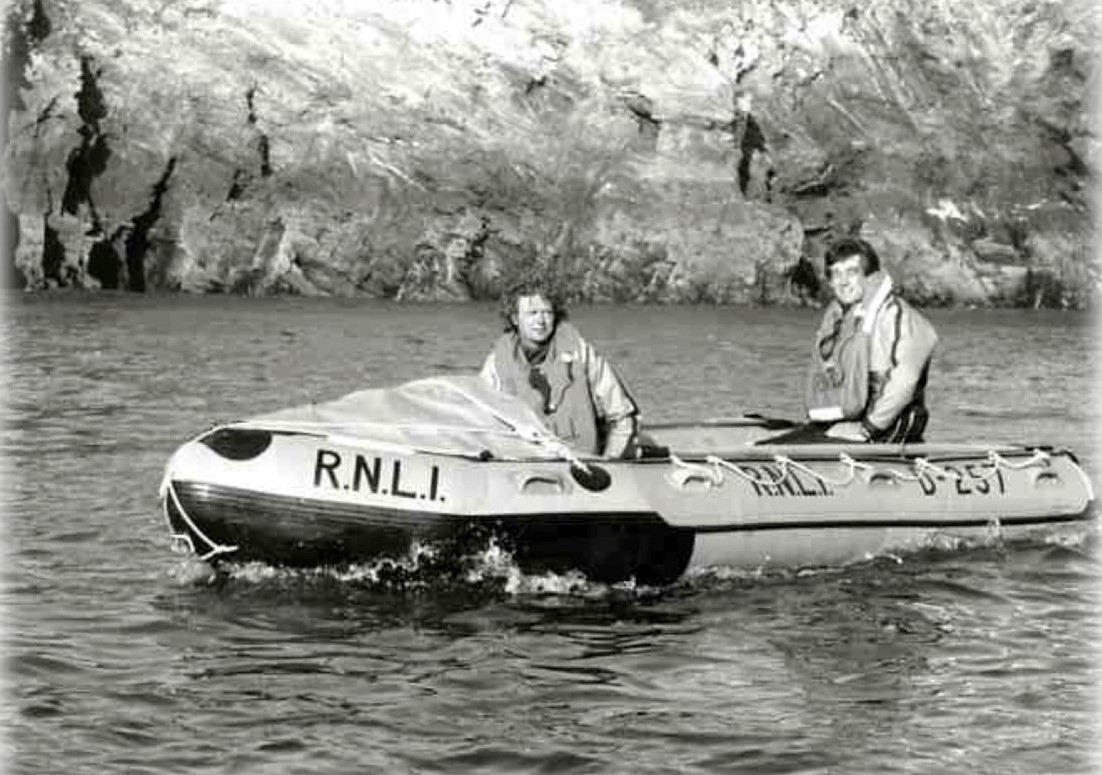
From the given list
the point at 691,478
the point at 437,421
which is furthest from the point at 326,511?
the point at 691,478

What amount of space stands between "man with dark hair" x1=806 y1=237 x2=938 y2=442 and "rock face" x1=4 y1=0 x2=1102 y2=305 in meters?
44.7

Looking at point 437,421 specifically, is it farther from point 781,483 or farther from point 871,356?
point 871,356

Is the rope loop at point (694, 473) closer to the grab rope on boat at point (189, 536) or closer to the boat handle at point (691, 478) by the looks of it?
the boat handle at point (691, 478)

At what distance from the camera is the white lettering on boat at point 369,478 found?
362 inches

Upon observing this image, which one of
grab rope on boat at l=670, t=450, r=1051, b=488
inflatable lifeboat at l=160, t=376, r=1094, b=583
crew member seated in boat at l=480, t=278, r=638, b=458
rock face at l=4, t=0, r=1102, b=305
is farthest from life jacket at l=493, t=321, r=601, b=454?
rock face at l=4, t=0, r=1102, b=305

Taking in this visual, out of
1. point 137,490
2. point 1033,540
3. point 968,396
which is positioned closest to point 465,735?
point 1033,540

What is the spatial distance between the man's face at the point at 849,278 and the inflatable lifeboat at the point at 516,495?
38.0 inches

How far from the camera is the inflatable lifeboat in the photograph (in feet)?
30.1

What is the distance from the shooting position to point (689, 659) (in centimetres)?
832

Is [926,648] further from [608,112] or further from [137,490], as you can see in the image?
[608,112]

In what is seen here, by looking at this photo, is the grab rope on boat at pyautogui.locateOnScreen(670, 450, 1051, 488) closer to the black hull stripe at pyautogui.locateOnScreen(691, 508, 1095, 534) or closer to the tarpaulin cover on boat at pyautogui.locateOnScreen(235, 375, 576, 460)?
the black hull stripe at pyautogui.locateOnScreen(691, 508, 1095, 534)

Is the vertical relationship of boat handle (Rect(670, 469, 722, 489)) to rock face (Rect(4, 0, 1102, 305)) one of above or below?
below

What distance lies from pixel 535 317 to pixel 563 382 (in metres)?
0.45

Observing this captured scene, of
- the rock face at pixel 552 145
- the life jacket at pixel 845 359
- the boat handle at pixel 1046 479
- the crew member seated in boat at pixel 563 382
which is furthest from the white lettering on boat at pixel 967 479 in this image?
the rock face at pixel 552 145
